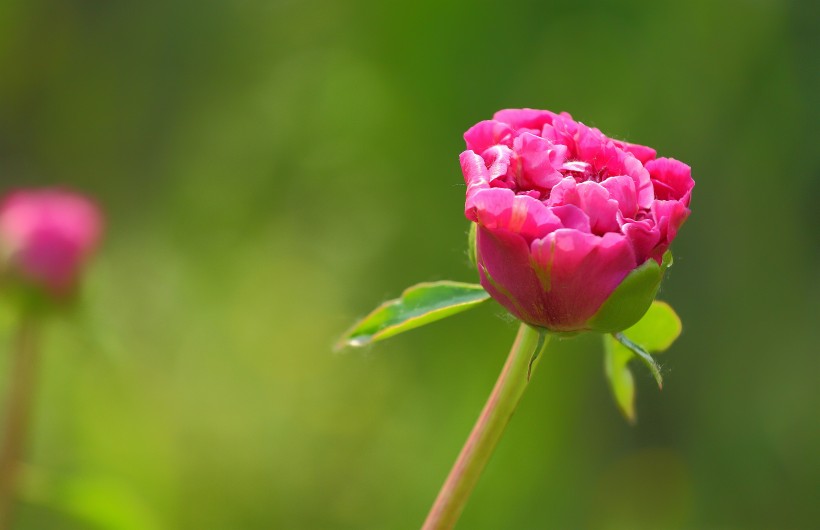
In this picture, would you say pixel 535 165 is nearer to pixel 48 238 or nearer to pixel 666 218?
pixel 666 218

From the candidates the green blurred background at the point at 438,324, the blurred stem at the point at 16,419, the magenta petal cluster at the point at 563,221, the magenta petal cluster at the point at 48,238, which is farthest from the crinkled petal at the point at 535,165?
the green blurred background at the point at 438,324

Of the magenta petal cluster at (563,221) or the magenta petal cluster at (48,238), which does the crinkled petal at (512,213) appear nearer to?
the magenta petal cluster at (563,221)

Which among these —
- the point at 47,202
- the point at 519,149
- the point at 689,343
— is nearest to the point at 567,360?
the point at 689,343

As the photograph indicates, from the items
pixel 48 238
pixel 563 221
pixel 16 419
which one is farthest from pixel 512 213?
pixel 48 238

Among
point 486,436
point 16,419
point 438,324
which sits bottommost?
point 438,324

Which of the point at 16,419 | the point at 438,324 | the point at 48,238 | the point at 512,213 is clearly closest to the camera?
the point at 512,213

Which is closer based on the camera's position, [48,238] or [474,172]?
[474,172]

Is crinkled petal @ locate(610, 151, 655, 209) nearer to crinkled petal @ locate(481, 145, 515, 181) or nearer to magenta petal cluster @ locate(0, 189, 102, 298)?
crinkled petal @ locate(481, 145, 515, 181)
